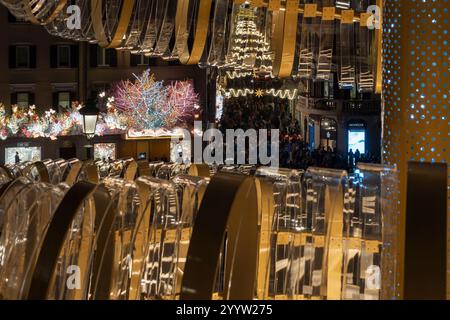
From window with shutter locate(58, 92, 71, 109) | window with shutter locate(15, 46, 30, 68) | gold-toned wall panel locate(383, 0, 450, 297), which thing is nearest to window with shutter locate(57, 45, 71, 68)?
window with shutter locate(58, 92, 71, 109)

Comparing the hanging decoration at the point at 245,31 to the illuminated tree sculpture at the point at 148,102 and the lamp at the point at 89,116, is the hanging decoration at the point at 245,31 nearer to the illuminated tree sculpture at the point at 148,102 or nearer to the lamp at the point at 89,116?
the lamp at the point at 89,116

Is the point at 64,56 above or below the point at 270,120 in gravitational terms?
above

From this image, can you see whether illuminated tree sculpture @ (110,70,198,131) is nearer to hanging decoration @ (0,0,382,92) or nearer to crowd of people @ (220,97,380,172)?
crowd of people @ (220,97,380,172)

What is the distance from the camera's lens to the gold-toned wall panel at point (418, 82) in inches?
130

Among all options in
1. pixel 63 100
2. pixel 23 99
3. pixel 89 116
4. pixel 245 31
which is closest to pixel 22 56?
pixel 23 99

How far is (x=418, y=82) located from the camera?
336 centimetres

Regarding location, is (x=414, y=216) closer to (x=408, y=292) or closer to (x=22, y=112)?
(x=408, y=292)

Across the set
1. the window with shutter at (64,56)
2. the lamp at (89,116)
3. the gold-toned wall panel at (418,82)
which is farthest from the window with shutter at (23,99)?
the gold-toned wall panel at (418,82)

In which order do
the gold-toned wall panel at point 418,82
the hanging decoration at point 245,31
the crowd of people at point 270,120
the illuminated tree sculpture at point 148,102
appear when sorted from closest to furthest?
the gold-toned wall panel at point 418,82 → the hanging decoration at point 245,31 → the crowd of people at point 270,120 → the illuminated tree sculpture at point 148,102

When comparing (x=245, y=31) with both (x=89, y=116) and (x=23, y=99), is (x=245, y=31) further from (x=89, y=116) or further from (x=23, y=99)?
(x=23, y=99)

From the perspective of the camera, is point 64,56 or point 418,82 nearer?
point 418,82

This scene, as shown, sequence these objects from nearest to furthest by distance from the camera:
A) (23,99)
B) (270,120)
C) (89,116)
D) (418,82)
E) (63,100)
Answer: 1. (418,82)
2. (89,116)
3. (23,99)
4. (63,100)
5. (270,120)

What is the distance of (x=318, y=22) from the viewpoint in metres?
4.75
